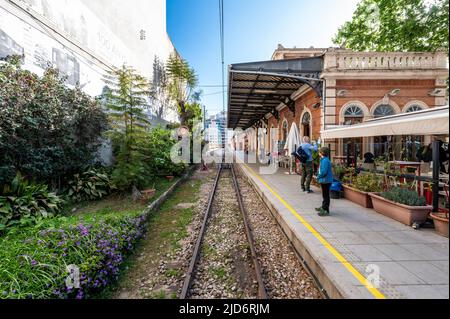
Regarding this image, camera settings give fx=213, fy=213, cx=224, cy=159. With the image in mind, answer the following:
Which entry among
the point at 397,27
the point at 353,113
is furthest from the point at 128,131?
the point at 397,27

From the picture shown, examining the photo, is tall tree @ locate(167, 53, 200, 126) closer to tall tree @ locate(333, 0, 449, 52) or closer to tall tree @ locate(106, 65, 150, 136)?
tall tree @ locate(106, 65, 150, 136)

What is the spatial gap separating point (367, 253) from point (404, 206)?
1.90 meters

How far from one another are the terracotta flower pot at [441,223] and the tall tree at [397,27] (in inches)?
114

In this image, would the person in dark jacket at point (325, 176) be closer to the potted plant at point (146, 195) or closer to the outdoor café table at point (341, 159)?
the outdoor café table at point (341, 159)

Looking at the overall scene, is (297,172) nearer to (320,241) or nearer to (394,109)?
(394,109)

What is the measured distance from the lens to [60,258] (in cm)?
311

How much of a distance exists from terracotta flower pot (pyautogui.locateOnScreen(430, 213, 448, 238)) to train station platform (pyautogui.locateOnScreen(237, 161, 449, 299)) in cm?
11

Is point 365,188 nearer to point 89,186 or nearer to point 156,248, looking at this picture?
point 156,248

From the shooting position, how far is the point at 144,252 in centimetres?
428

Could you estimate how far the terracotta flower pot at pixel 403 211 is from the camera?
14.0ft

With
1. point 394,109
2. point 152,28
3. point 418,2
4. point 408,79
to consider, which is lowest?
point 394,109

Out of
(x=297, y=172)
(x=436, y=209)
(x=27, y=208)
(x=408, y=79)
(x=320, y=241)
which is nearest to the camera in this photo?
(x=320, y=241)
